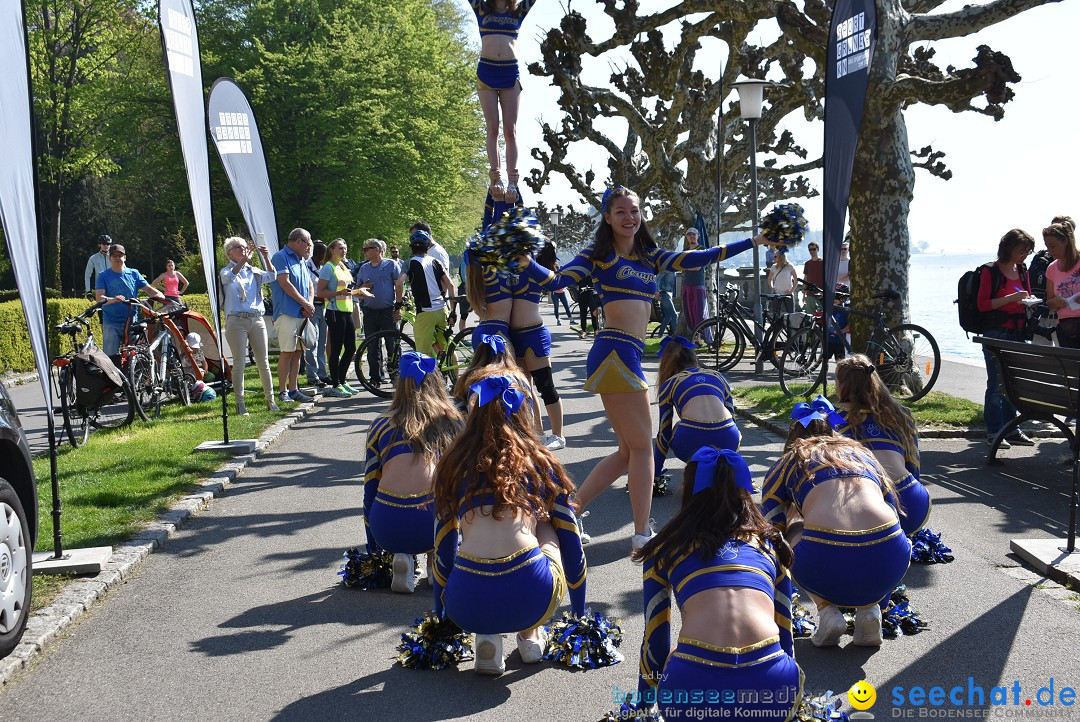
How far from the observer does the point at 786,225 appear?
575 centimetres

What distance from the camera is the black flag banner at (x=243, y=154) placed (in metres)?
12.2

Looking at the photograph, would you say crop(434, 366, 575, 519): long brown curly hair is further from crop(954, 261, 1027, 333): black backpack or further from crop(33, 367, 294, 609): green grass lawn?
crop(954, 261, 1027, 333): black backpack

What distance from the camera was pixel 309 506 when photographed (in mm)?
7652

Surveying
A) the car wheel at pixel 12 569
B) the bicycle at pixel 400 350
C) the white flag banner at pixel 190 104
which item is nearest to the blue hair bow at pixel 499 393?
the car wheel at pixel 12 569

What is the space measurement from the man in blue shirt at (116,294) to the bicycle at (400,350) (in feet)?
9.31

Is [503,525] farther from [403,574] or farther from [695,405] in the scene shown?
[695,405]

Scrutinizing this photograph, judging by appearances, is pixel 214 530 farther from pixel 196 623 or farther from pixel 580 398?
pixel 580 398

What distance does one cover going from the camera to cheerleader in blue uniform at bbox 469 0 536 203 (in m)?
7.36

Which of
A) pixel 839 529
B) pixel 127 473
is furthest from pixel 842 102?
pixel 127 473

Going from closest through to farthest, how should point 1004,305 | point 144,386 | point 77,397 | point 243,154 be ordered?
point 1004,305 < point 77,397 < point 144,386 < point 243,154

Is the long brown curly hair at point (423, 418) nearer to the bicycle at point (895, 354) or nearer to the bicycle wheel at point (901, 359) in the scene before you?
the bicycle at point (895, 354)

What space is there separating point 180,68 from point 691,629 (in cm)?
723

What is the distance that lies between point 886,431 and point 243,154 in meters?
9.97

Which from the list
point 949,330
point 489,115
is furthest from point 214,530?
point 949,330
